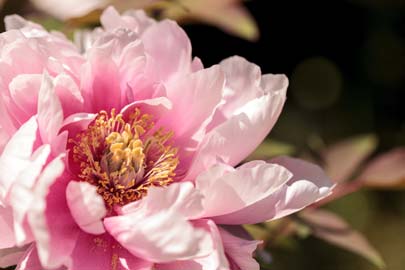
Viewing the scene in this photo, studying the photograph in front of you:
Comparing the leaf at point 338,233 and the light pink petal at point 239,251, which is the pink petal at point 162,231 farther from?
the leaf at point 338,233

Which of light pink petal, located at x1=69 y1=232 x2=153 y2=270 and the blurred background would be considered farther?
the blurred background

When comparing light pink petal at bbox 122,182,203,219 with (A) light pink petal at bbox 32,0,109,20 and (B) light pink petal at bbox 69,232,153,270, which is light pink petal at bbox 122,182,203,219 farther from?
(A) light pink petal at bbox 32,0,109,20

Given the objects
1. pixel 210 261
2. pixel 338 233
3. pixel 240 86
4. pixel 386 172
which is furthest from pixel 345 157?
pixel 210 261

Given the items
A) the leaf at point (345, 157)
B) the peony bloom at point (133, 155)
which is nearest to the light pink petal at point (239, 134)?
the peony bloom at point (133, 155)

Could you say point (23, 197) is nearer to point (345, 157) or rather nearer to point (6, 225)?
point (6, 225)

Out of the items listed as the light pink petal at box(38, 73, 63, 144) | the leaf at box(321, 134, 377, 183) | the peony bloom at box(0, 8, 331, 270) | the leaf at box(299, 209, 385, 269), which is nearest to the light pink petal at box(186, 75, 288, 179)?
the peony bloom at box(0, 8, 331, 270)

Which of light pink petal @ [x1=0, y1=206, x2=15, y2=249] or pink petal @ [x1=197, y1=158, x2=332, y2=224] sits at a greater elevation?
pink petal @ [x1=197, y1=158, x2=332, y2=224]

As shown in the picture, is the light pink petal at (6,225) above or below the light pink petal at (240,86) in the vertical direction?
below
